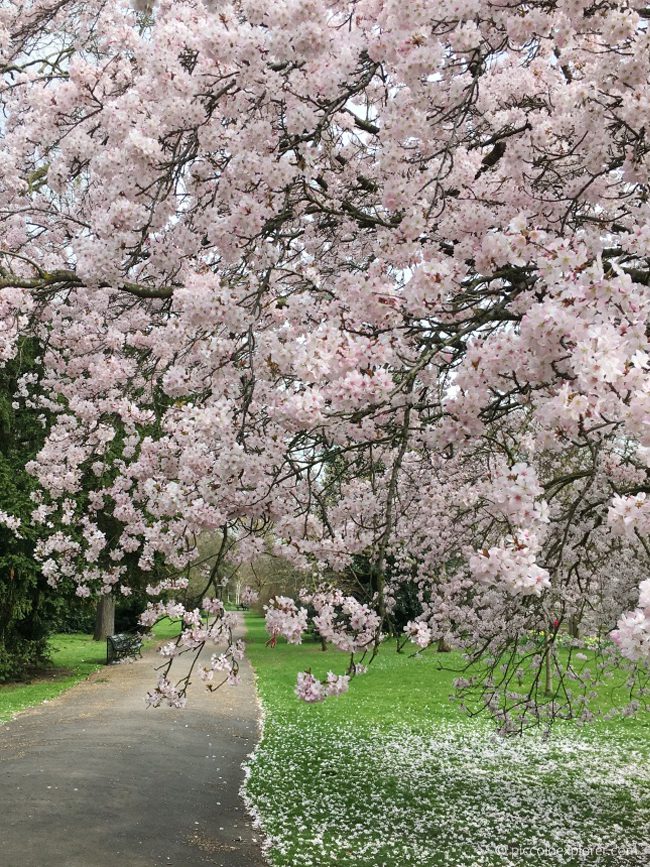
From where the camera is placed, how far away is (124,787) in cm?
776

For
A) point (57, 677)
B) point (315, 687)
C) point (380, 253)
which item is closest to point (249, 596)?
point (315, 687)

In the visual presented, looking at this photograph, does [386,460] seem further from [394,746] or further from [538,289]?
[394,746]

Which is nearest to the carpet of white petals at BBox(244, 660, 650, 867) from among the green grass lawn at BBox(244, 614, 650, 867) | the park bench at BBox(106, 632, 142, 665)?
the green grass lawn at BBox(244, 614, 650, 867)

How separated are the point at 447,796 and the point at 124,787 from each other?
337 centimetres

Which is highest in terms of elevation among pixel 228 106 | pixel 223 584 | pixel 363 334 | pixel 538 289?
pixel 228 106

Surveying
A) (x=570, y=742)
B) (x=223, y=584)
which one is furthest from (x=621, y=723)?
(x=223, y=584)

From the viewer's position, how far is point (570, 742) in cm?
1198

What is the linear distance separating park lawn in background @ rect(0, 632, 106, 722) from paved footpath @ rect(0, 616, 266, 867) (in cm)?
81

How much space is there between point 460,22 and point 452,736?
1061 centimetres

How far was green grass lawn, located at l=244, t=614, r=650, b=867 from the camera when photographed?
664 centimetres

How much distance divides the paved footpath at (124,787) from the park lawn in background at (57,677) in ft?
2.64

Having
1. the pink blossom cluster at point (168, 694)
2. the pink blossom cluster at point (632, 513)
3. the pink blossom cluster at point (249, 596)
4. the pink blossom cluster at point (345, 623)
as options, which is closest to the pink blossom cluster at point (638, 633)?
the pink blossom cluster at point (632, 513)

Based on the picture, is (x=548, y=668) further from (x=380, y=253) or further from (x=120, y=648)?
(x=120, y=648)

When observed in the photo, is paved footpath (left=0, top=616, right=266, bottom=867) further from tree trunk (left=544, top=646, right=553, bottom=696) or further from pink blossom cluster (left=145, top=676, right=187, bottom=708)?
tree trunk (left=544, top=646, right=553, bottom=696)
